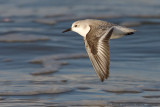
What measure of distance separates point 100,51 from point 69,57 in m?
2.06

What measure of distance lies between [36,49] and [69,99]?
8.28 feet

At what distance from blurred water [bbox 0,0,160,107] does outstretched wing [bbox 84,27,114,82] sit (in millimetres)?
329

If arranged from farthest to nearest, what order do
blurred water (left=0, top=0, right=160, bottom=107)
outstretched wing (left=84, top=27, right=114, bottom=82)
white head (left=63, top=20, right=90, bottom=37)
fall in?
white head (left=63, top=20, right=90, bottom=37) → blurred water (left=0, top=0, right=160, bottom=107) → outstretched wing (left=84, top=27, right=114, bottom=82)

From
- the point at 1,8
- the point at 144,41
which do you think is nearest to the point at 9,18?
the point at 1,8

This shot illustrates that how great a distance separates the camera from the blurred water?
4.63 metres

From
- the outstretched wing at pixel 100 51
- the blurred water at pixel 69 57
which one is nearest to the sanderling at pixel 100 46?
the outstretched wing at pixel 100 51

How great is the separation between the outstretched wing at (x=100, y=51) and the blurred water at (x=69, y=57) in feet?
1.08

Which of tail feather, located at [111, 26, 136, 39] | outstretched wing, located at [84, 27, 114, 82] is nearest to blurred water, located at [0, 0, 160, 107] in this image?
outstretched wing, located at [84, 27, 114, 82]

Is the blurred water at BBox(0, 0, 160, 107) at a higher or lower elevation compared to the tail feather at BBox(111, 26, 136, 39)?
lower

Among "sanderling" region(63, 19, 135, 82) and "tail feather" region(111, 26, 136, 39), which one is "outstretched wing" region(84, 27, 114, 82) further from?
"tail feather" region(111, 26, 136, 39)

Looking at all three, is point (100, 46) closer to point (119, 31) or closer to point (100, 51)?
point (100, 51)

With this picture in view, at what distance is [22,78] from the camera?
531cm

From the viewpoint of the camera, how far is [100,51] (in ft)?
14.4

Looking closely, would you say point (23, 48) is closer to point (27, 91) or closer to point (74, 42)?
point (74, 42)
